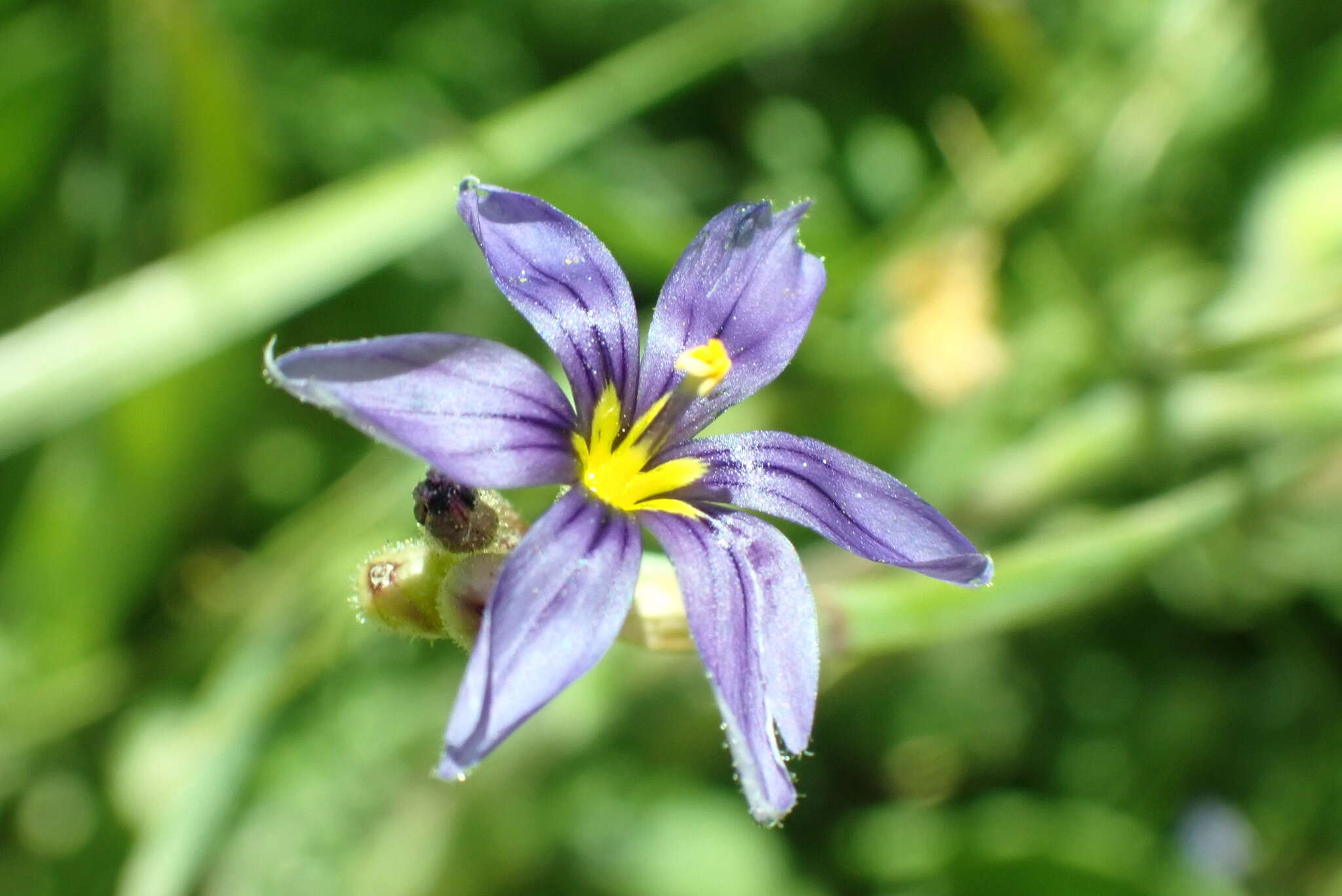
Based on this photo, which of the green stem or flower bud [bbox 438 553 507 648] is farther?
the green stem

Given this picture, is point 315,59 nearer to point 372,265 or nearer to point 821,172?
point 372,265

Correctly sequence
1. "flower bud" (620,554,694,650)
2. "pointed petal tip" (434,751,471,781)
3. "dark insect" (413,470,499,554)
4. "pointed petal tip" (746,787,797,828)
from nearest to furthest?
"pointed petal tip" (434,751,471,781), "pointed petal tip" (746,787,797,828), "dark insect" (413,470,499,554), "flower bud" (620,554,694,650)

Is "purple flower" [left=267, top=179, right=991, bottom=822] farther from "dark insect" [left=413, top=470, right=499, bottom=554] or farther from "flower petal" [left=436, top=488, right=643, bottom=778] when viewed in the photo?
"dark insect" [left=413, top=470, right=499, bottom=554]

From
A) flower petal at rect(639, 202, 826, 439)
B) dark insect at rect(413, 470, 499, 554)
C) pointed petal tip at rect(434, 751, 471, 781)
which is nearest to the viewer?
pointed petal tip at rect(434, 751, 471, 781)

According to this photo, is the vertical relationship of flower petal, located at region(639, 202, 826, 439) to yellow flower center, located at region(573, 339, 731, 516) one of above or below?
above

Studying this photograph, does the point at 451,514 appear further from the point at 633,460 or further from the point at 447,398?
the point at 633,460

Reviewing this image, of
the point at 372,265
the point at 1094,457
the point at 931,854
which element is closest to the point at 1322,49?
the point at 1094,457

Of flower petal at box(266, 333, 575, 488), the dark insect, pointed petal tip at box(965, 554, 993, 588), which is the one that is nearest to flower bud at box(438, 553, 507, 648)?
the dark insect
